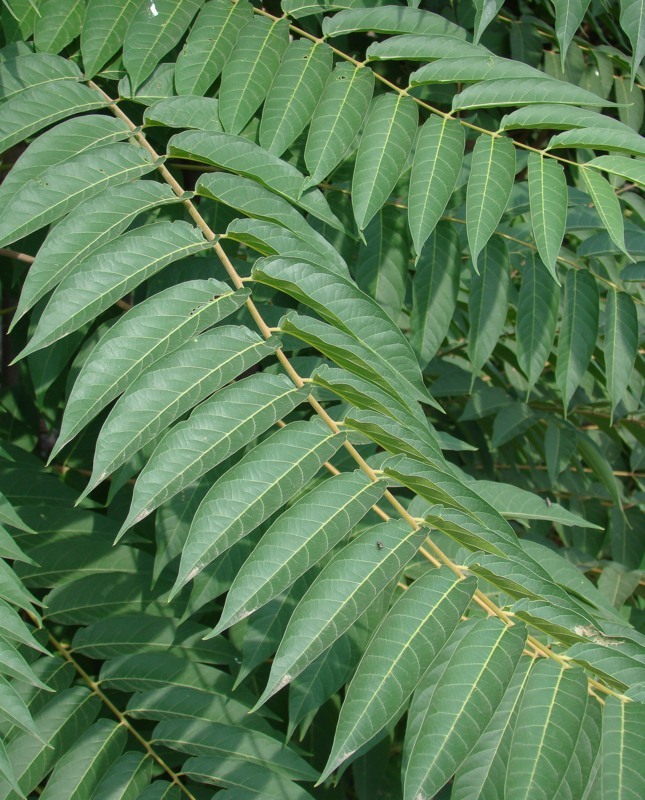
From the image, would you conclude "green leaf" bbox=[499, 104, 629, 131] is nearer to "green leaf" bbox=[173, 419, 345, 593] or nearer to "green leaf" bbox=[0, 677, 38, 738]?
"green leaf" bbox=[173, 419, 345, 593]

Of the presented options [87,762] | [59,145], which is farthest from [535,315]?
[87,762]

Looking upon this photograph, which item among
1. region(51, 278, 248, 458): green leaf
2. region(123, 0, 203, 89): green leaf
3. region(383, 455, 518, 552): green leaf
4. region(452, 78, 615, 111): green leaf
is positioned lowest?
region(383, 455, 518, 552): green leaf

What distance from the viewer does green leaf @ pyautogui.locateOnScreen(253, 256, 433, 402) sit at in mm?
1260

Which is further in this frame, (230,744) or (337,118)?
(337,118)

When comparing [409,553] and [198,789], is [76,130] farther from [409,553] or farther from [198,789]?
[198,789]

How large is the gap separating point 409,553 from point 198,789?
0.63 meters

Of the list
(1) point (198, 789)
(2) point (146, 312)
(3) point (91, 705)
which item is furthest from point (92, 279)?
(1) point (198, 789)

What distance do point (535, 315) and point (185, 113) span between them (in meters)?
0.90

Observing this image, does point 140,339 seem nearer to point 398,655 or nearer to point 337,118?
point 398,655

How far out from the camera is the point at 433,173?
160cm

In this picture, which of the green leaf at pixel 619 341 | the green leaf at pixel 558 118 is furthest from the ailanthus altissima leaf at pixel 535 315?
the green leaf at pixel 558 118

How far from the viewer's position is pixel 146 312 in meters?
1.22

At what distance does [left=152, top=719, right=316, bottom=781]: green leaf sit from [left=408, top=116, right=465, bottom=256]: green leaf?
90cm

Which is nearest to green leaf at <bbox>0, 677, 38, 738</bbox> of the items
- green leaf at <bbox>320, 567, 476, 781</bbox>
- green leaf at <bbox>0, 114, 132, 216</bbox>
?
green leaf at <bbox>320, 567, 476, 781</bbox>
